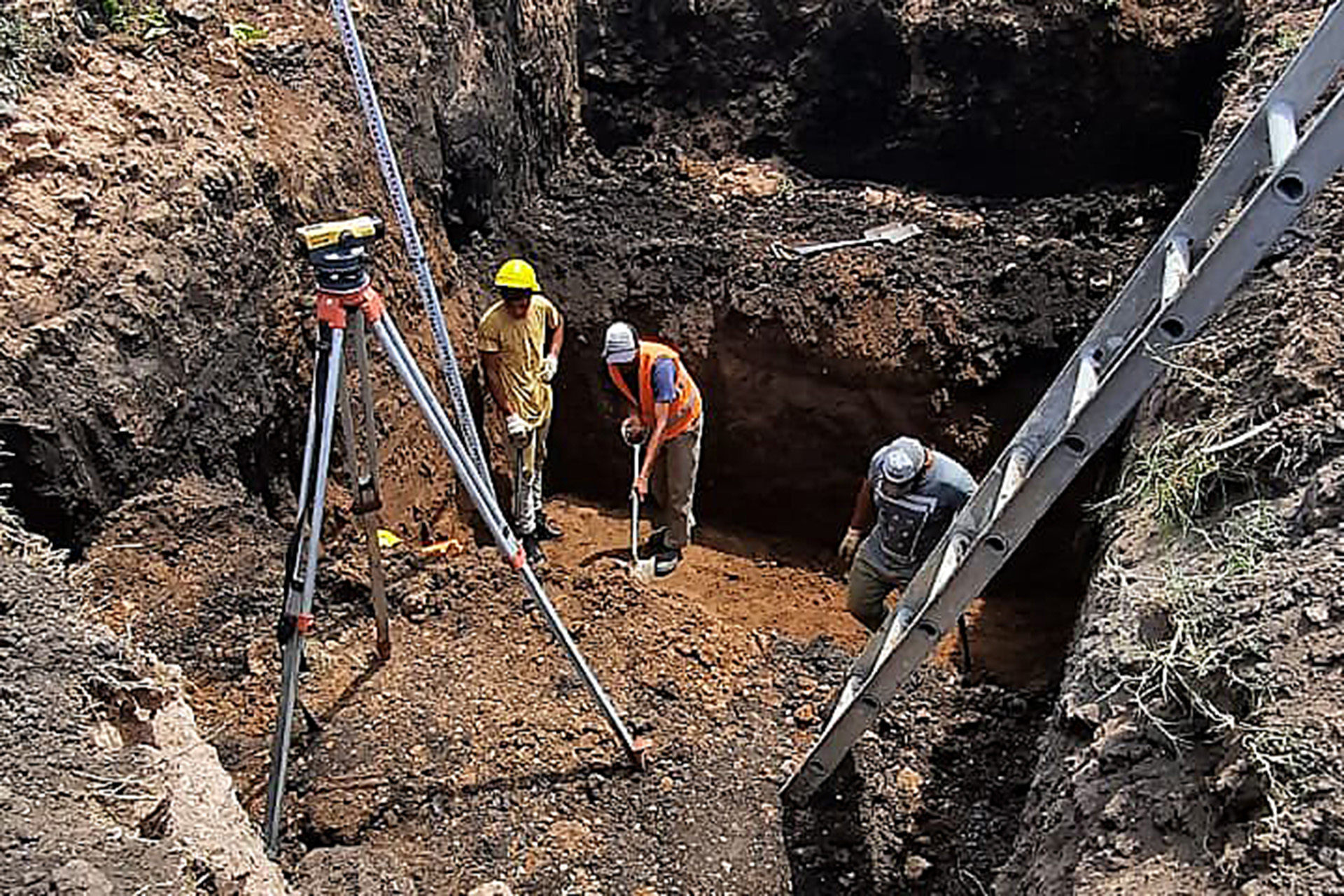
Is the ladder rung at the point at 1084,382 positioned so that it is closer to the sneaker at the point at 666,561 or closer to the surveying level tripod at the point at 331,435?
the surveying level tripod at the point at 331,435

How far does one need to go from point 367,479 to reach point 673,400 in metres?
2.44

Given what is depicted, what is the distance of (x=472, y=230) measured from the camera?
7910mm

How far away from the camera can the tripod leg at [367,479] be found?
4336 mm

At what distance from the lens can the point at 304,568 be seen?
169 inches

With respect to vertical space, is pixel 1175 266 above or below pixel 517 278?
above

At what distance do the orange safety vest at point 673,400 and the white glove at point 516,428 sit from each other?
0.62 meters

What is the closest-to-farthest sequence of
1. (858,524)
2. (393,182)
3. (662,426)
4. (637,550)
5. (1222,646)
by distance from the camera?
(1222,646) < (393,182) < (858,524) < (662,426) < (637,550)

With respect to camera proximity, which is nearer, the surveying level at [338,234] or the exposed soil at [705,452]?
the exposed soil at [705,452]

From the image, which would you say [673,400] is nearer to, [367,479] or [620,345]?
[620,345]

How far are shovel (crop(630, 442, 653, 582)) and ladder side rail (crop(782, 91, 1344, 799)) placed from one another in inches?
113

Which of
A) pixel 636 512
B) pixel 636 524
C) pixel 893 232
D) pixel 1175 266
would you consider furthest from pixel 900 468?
pixel 893 232

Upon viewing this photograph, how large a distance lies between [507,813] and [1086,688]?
2.53 metres

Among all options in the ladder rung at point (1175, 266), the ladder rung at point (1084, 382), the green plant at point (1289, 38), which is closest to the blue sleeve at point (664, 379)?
the ladder rung at point (1084, 382)

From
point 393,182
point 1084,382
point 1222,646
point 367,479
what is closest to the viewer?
point 1222,646
